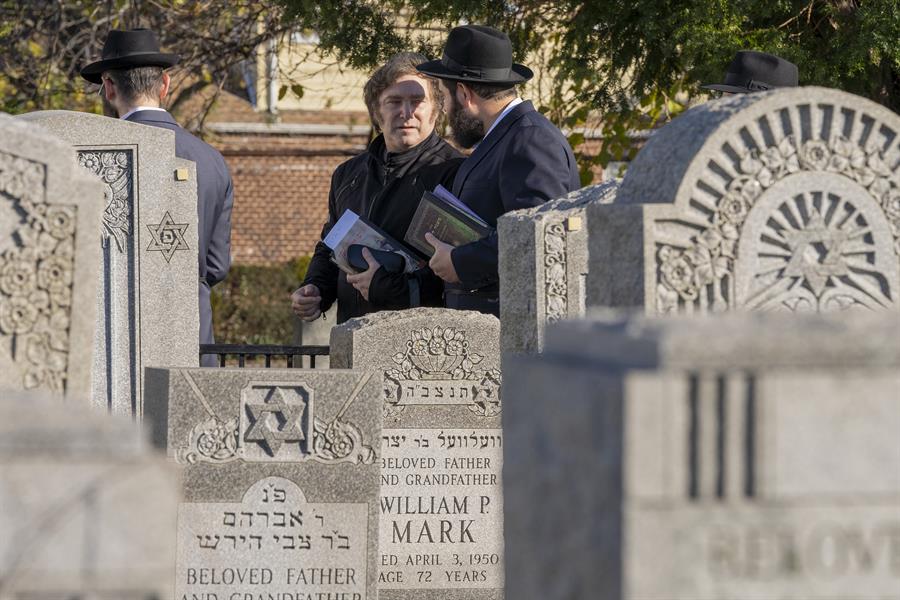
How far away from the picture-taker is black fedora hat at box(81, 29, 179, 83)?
25.2 ft

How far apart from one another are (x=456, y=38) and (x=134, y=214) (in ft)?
5.76

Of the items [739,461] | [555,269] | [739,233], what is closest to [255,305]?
[555,269]

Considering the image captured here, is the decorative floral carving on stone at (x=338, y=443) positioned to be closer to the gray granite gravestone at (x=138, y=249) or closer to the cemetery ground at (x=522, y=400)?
the cemetery ground at (x=522, y=400)

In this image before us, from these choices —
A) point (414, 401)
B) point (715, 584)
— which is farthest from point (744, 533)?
point (414, 401)

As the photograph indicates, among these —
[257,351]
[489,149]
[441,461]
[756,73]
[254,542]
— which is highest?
[756,73]

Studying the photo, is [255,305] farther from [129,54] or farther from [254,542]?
[254,542]

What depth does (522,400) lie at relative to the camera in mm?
2857

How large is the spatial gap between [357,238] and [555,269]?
1.17 m

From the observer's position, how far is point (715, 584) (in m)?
2.48

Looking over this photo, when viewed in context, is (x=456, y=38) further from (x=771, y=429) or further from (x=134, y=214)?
(x=771, y=429)

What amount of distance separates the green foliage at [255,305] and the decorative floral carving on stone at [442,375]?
41.3 ft

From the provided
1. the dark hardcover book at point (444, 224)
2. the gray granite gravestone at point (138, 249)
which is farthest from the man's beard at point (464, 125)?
the gray granite gravestone at point (138, 249)

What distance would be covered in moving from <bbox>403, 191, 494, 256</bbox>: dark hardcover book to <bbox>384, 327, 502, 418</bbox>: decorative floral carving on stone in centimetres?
52

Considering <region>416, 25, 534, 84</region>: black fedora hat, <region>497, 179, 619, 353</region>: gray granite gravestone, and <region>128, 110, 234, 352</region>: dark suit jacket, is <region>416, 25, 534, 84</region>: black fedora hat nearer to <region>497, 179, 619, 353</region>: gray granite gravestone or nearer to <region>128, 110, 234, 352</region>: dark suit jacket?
<region>497, 179, 619, 353</region>: gray granite gravestone
